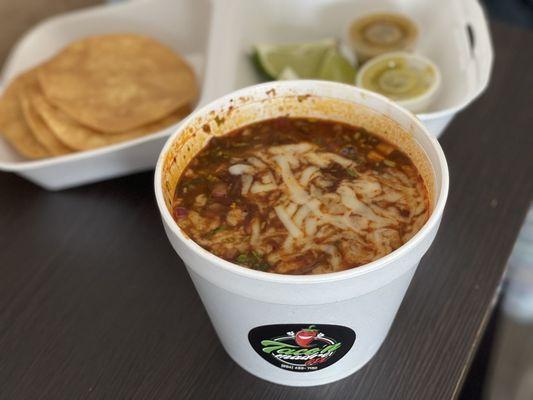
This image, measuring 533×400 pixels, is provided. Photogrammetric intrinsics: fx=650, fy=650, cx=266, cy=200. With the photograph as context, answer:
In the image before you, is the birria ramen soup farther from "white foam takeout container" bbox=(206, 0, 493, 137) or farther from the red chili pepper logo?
"white foam takeout container" bbox=(206, 0, 493, 137)

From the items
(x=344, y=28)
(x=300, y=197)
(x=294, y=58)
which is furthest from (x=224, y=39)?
(x=300, y=197)

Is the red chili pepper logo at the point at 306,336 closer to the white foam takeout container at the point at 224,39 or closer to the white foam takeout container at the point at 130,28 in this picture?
the white foam takeout container at the point at 224,39

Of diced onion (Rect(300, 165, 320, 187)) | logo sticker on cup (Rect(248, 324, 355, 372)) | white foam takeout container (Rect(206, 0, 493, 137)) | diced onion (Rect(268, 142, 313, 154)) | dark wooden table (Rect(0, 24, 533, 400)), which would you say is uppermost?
diced onion (Rect(300, 165, 320, 187))

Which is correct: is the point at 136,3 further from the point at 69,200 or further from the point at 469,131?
the point at 469,131

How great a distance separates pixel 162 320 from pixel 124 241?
18 cm

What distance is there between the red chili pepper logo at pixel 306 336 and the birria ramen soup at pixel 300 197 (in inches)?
2.8

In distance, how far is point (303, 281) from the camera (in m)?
0.65

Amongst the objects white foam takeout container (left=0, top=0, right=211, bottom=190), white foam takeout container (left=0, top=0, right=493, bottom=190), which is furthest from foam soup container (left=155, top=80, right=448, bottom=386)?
white foam takeout container (left=0, top=0, right=211, bottom=190)

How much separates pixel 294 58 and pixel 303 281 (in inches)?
30.0

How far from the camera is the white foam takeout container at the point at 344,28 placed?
115 centimetres

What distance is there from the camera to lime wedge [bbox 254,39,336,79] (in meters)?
1.28

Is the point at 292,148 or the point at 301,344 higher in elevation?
the point at 292,148

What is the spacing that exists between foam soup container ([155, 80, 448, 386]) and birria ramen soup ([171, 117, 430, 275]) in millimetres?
19

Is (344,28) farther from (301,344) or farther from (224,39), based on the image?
(301,344)
